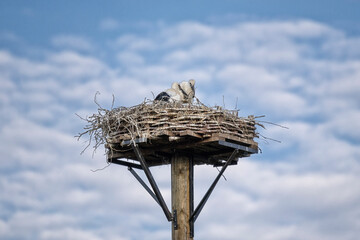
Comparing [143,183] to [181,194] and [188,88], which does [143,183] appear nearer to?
[181,194]

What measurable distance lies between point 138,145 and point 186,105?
0.87 metres

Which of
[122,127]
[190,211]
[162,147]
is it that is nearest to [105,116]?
[122,127]

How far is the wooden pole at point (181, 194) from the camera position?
9.56 metres

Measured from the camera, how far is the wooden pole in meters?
9.56

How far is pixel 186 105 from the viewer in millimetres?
9648

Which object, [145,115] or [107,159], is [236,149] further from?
[107,159]

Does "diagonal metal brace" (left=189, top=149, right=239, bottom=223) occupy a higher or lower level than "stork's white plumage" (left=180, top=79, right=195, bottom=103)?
lower

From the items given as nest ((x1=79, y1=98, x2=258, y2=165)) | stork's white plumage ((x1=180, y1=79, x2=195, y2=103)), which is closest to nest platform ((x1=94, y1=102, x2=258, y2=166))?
nest ((x1=79, y1=98, x2=258, y2=165))

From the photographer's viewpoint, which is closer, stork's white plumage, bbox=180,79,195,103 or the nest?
the nest

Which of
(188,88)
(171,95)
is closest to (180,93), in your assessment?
(188,88)

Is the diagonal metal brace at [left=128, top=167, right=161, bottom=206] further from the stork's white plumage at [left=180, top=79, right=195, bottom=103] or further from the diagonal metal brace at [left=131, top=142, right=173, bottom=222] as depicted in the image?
the stork's white plumage at [left=180, top=79, right=195, bottom=103]

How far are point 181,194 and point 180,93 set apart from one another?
5.79ft

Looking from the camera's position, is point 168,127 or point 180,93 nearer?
point 168,127

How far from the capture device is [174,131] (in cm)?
927
